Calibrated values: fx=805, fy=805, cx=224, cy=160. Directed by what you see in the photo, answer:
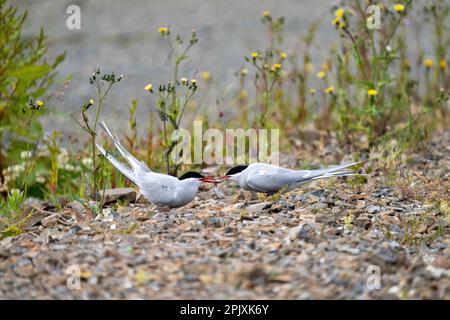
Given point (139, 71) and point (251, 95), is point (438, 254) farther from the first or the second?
point (139, 71)

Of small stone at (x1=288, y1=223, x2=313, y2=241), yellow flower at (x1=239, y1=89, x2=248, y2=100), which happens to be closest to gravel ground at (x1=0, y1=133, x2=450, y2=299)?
small stone at (x1=288, y1=223, x2=313, y2=241)

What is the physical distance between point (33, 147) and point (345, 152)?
208 centimetres

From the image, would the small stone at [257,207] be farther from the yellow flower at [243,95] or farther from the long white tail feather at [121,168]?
the yellow flower at [243,95]

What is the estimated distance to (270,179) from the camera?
3.88 meters

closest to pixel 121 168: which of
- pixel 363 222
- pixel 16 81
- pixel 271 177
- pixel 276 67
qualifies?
pixel 271 177

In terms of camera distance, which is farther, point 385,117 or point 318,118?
point 318,118

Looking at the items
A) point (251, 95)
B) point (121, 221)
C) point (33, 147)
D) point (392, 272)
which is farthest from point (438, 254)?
point (251, 95)

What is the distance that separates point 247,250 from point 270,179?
2.59ft

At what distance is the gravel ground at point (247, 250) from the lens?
2.83 meters

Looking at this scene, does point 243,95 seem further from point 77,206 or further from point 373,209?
point 373,209

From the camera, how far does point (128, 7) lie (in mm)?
12539

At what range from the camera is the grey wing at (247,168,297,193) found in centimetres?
388

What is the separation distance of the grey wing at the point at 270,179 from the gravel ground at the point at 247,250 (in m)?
0.09

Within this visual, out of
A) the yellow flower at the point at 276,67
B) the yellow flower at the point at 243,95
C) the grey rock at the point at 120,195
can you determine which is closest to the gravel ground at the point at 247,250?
the grey rock at the point at 120,195
